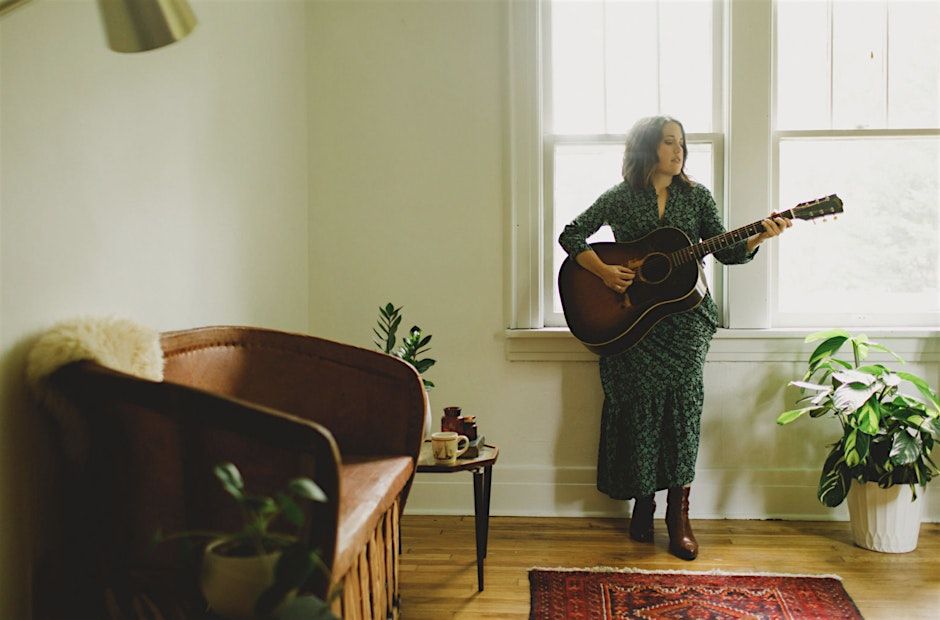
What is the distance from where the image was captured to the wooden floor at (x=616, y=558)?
2438mm

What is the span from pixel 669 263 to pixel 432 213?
1058 millimetres

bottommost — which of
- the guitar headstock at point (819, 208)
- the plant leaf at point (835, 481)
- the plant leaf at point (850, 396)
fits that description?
the plant leaf at point (835, 481)

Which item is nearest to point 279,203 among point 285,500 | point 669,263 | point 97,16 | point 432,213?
point 432,213

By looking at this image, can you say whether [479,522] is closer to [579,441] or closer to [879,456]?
[579,441]

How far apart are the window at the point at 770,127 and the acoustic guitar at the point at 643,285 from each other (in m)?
0.39

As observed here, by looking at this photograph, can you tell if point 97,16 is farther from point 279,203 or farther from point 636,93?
point 636,93

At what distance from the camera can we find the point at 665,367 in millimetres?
2961

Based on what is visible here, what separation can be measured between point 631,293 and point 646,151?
0.56 meters

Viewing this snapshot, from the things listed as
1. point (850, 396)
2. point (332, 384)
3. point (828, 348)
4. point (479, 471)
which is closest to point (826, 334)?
point (828, 348)

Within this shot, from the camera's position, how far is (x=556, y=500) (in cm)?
333

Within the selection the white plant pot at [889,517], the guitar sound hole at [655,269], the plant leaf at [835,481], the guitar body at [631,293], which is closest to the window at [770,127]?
the guitar body at [631,293]

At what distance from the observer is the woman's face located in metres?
2.95

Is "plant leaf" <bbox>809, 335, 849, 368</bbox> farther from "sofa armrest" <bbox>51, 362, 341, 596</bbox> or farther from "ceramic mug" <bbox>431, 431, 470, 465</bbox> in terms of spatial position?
"sofa armrest" <bbox>51, 362, 341, 596</bbox>

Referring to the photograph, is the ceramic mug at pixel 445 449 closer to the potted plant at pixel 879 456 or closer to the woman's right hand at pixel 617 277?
the woman's right hand at pixel 617 277
